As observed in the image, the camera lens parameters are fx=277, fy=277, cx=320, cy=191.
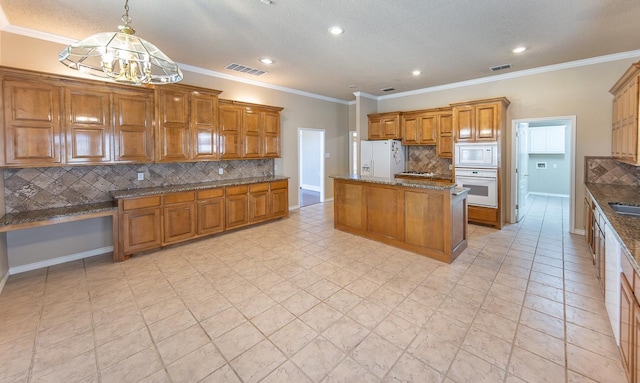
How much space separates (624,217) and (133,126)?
542 centimetres

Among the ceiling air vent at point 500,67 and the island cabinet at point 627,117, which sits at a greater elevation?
the ceiling air vent at point 500,67

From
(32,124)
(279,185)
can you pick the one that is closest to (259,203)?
(279,185)

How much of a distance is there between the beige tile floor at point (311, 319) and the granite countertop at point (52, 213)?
711mm

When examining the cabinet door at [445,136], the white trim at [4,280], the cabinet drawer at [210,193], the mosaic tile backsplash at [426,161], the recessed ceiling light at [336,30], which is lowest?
the white trim at [4,280]

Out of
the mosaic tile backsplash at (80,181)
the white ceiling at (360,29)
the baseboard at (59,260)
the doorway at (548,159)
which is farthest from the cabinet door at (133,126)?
the doorway at (548,159)

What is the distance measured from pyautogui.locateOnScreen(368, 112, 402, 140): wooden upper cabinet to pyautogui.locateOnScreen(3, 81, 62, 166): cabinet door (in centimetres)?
569

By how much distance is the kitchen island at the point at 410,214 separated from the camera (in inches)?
139

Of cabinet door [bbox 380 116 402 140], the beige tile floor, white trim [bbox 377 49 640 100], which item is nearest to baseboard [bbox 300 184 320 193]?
cabinet door [bbox 380 116 402 140]

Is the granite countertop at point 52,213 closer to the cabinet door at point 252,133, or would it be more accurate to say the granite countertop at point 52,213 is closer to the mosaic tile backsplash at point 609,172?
the cabinet door at point 252,133

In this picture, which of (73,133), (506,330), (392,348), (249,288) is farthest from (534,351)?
(73,133)

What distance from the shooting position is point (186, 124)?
4.32 metres

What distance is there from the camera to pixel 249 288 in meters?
2.92

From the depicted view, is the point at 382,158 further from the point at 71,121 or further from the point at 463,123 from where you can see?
the point at 71,121

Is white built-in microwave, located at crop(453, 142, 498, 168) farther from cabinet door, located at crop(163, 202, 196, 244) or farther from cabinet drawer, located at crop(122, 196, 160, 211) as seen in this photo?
cabinet drawer, located at crop(122, 196, 160, 211)
